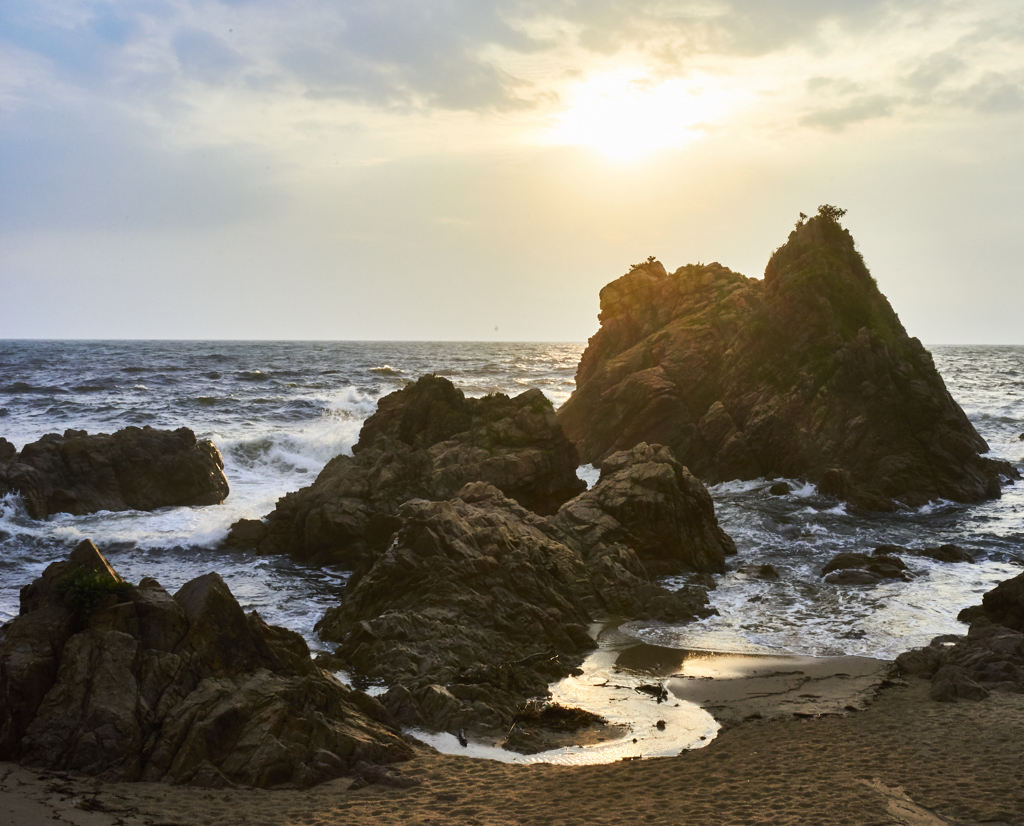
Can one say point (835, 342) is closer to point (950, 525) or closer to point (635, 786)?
→ point (950, 525)

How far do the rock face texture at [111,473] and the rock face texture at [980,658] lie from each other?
2917 centimetres

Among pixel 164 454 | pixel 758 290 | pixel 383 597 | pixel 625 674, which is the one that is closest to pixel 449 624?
pixel 383 597

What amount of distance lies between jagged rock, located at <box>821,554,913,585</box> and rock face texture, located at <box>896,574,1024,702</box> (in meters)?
5.00

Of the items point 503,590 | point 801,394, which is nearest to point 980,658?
point 503,590

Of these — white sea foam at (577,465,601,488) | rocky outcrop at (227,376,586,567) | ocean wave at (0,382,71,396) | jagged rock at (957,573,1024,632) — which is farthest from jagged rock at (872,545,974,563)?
ocean wave at (0,382,71,396)

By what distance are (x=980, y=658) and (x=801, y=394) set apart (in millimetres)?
25960

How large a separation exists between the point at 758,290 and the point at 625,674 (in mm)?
38253

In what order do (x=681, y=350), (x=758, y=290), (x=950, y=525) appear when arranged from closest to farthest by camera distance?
(x=950, y=525), (x=681, y=350), (x=758, y=290)

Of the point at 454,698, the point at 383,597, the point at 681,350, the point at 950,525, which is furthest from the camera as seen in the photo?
the point at 681,350

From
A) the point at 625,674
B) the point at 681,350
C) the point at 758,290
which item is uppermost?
the point at 758,290

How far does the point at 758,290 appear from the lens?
2023 inches

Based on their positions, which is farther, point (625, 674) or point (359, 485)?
point (359, 485)

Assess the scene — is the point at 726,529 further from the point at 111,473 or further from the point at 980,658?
the point at 111,473

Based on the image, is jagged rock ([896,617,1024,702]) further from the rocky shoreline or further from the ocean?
the ocean
